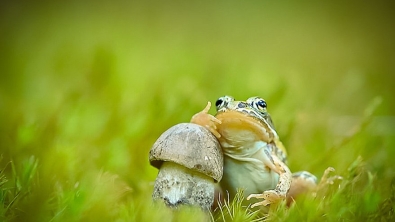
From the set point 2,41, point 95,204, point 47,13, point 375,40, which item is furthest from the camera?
point 375,40

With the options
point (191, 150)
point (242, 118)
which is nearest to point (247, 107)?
point (242, 118)

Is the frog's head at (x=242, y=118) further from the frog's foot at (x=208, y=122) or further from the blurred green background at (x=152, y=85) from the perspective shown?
the blurred green background at (x=152, y=85)

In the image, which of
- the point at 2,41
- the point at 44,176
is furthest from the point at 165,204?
the point at 2,41

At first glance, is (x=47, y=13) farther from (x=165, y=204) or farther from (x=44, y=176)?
(x=165, y=204)

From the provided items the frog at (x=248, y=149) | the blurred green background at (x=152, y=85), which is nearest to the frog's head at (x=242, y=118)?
the frog at (x=248, y=149)

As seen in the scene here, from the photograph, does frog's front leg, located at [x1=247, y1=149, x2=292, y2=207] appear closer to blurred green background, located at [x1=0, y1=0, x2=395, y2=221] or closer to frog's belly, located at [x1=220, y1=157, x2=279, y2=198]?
frog's belly, located at [x1=220, y1=157, x2=279, y2=198]

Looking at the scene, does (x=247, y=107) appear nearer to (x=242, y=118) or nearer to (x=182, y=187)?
(x=242, y=118)

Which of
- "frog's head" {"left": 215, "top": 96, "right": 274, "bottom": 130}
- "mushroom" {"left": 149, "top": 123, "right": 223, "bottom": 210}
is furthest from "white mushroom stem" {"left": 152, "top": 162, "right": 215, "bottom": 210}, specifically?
"frog's head" {"left": 215, "top": 96, "right": 274, "bottom": 130}
